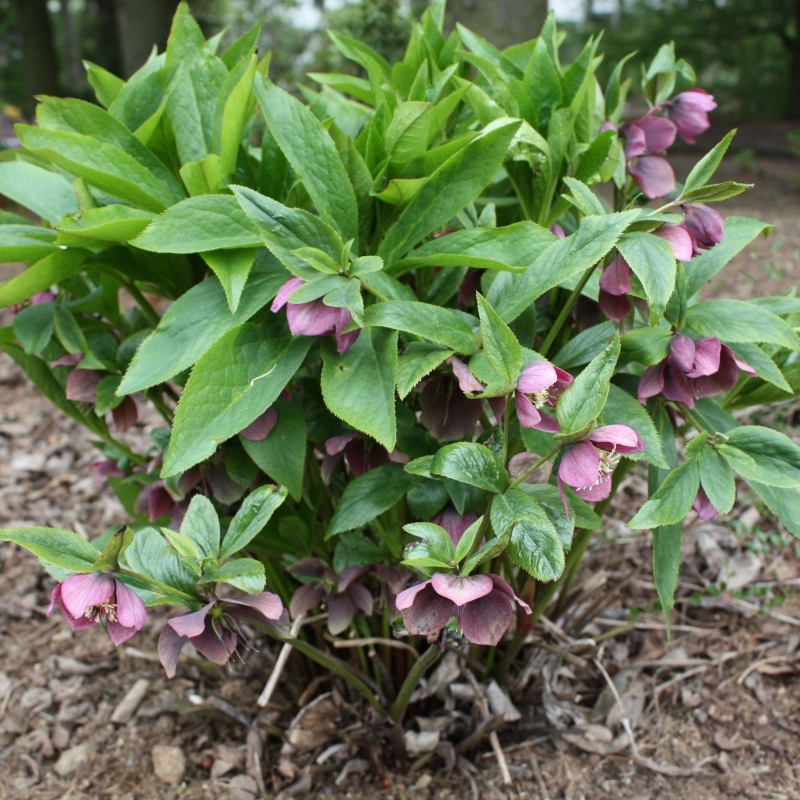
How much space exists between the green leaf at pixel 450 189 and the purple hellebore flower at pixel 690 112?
1.02 feet

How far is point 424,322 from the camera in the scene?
2.13 ft

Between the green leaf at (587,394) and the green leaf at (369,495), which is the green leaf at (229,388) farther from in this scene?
the green leaf at (587,394)

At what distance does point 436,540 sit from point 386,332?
20 cm

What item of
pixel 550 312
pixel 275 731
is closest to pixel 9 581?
pixel 275 731

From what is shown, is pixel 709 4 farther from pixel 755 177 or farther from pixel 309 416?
pixel 309 416

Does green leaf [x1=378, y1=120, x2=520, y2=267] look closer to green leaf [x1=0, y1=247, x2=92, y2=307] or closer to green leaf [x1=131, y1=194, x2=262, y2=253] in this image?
green leaf [x1=131, y1=194, x2=262, y2=253]

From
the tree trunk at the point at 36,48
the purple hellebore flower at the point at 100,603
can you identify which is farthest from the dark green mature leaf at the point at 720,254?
the tree trunk at the point at 36,48

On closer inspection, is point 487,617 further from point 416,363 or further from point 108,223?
point 108,223

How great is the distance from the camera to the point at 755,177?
5637 mm

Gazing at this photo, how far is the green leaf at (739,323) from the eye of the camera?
2.36ft

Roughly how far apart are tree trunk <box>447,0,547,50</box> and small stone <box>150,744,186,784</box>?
2.64 meters

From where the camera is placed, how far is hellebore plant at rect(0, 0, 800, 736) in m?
0.63

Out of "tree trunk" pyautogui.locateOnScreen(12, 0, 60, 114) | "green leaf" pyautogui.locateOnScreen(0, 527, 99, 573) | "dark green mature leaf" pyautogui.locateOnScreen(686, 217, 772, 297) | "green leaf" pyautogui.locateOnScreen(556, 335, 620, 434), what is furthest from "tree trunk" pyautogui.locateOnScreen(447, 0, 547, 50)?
"tree trunk" pyautogui.locateOnScreen(12, 0, 60, 114)

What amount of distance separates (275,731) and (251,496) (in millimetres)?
536
